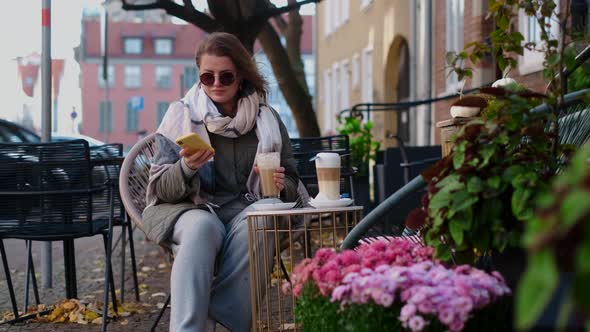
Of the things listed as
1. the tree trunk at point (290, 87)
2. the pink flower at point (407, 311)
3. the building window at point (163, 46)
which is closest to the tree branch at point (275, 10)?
the tree trunk at point (290, 87)

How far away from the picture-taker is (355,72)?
1114 inches

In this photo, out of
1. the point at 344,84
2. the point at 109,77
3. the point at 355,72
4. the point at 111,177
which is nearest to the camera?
the point at 111,177

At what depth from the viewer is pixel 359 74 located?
27.8 metres

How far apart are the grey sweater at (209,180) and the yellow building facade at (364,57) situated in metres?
11.9

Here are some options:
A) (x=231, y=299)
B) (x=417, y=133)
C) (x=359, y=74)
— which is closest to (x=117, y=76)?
(x=359, y=74)

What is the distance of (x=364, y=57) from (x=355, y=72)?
1695 millimetres

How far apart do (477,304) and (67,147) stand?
11.1 ft

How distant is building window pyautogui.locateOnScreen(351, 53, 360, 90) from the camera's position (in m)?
28.0

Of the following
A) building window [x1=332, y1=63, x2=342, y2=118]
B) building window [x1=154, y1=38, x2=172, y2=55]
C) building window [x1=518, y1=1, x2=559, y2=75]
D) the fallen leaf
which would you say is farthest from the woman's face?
building window [x1=154, y1=38, x2=172, y2=55]

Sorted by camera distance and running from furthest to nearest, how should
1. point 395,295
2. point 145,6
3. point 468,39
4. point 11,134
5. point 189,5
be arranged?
1. point 468,39
2. point 11,134
3. point 189,5
4. point 145,6
5. point 395,295

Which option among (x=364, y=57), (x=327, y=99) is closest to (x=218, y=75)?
(x=364, y=57)

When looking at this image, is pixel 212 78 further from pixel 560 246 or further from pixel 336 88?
pixel 336 88

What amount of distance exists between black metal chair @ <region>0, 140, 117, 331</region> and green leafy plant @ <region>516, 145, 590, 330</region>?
437 cm

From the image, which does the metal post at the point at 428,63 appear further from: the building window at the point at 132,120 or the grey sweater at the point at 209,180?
the building window at the point at 132,120
